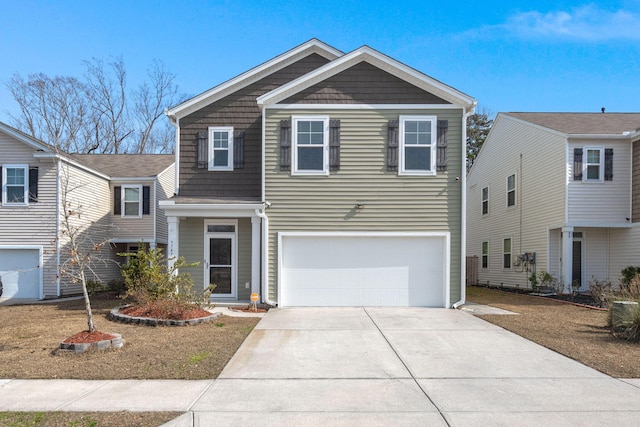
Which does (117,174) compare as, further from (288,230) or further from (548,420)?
(548,420)

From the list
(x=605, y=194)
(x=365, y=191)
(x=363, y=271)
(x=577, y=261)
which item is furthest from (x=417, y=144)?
(x=577, y=261)

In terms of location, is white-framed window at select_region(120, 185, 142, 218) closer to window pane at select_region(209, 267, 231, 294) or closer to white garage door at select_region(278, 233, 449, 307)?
window pane at select_region(209, 267, 231, 294)

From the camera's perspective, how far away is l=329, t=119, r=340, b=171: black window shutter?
12.9m

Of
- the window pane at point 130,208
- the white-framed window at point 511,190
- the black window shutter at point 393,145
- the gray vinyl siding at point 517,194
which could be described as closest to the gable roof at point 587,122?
the gray vinyl siding at point 517,194

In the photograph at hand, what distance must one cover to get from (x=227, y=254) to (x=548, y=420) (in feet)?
32.9

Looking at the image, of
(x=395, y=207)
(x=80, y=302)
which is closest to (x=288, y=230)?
(x=395, y=207)

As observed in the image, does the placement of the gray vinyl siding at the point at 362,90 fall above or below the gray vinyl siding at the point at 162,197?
above

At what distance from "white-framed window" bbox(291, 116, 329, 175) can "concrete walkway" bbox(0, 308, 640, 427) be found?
213 inches

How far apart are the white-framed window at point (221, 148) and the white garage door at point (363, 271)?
2910mm

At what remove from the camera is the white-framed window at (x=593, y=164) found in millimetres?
15891

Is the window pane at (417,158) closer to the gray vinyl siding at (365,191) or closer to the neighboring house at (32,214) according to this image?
the gray vinyl siding at (365,191)

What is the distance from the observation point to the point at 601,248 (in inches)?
661

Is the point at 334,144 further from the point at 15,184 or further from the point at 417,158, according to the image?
the point at 15,184

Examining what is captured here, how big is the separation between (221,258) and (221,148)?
3188 millimetres
